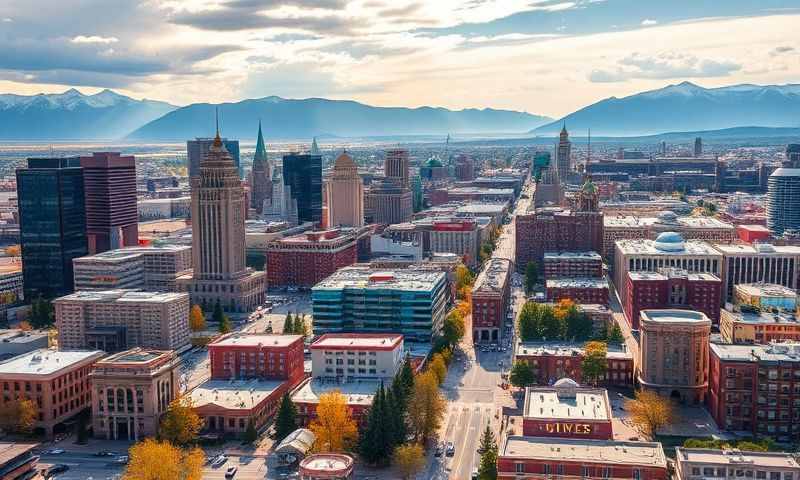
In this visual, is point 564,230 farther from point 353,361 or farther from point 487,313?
point 353,361

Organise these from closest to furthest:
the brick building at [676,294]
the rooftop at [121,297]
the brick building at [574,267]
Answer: the rooftop at [121,297] → the brick building at [676,294] → the brick building at [574,267]

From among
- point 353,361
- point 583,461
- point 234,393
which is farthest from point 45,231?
point 583,461

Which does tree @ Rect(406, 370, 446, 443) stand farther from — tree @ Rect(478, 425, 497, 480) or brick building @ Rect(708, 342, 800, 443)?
brick building @ Rect(708, 342, 800, 443)

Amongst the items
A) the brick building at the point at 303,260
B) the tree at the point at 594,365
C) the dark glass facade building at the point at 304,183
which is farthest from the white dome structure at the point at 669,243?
the dark glass facade building at the point at 304,183

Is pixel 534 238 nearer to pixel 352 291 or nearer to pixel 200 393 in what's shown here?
pixel 352 291

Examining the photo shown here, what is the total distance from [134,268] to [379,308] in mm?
41287

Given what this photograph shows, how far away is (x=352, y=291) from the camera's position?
91.9 m

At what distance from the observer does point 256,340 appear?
7888cm

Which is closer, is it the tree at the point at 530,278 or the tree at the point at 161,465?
the tree at the point at 161,465

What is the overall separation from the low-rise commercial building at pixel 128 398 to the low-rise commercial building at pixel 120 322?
2149 cm

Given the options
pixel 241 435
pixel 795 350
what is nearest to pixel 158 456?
pixel 241 435

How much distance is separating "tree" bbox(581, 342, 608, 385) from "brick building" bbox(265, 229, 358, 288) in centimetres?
5856

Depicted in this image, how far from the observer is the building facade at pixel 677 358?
242 ft

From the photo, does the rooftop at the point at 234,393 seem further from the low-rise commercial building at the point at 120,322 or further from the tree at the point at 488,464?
the tree at the point at 488,464
